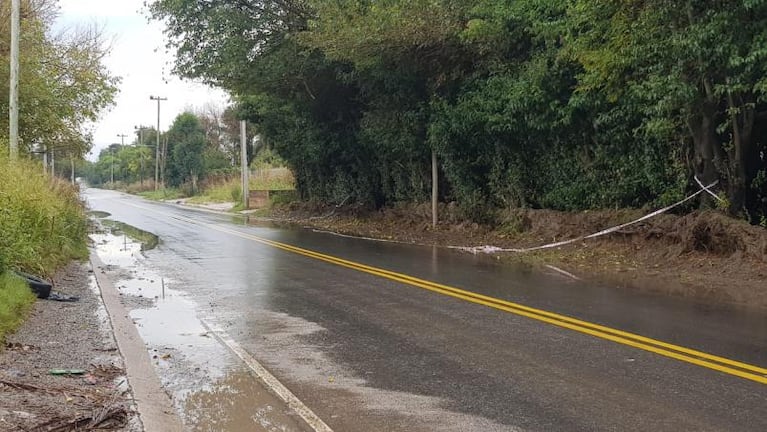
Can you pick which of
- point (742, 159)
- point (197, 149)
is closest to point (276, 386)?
point (742, 159)

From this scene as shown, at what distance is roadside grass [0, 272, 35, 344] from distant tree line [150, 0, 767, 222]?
10.1 metres

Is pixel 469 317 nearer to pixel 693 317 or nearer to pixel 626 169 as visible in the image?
pixel 693 317

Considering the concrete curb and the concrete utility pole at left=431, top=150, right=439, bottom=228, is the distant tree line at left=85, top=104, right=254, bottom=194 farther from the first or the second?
the concrete curb

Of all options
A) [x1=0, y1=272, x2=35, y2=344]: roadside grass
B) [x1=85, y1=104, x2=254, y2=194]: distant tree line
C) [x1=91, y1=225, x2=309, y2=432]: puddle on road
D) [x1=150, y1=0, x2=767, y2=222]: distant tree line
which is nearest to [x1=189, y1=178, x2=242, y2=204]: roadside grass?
[x1=85, y1=104, x2=254, y2=194]: distant tree line

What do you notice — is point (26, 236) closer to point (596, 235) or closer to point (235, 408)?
point (235, 408)

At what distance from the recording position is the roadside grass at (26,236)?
848 cm

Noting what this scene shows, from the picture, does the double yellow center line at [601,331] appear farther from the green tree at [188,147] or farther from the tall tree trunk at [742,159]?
the green tree at [188,147]

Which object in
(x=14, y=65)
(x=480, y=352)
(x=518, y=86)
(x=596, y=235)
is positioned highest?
(x=14, y=65)

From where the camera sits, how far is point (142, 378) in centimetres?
623

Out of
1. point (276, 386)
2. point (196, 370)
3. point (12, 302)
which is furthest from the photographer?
point (12, 302)

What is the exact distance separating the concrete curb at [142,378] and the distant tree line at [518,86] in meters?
8.90

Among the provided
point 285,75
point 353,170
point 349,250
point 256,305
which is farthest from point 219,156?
point 256,305

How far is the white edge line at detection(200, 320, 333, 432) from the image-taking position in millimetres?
5066

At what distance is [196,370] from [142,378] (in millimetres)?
537
